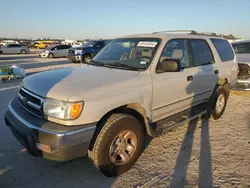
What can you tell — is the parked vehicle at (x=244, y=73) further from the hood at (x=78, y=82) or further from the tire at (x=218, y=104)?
the hood at (x=78, y=82)

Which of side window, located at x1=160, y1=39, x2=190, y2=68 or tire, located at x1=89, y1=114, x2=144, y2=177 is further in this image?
side window, located at x1=160, y1=39, x2=190, y2=68

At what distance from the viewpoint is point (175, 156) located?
12.2 feet

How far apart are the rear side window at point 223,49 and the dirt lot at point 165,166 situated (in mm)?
1801

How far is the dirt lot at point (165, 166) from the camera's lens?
302 centimetres

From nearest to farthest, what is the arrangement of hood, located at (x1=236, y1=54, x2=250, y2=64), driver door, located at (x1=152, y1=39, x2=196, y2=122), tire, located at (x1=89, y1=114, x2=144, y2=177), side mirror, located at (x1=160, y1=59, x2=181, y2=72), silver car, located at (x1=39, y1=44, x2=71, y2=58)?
tire, located at (x1=89, y1=114, x2=144, y2=177), side mirror, located at (x1=160, y1=59, x2=181, y2=72), driver door, located at (x1=152, y1=39, x2=196, y2=122), hood, located at (x1=236, y1=54, x2=250, y2=64), silver car, located at (x1=39, y1=44, x2=71, y2=58)

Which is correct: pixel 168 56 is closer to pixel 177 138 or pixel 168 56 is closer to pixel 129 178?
pixel 177 138

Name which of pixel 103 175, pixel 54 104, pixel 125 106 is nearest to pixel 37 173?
pixel 103 175

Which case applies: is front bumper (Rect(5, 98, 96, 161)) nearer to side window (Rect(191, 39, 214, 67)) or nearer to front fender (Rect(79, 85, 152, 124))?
front fender (Rect(79, 85, 152, 124))

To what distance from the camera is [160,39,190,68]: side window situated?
384cm

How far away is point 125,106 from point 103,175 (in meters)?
1.00

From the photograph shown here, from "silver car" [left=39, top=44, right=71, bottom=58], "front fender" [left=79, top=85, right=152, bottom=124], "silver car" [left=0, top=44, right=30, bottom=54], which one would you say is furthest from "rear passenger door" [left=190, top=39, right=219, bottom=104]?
"silver car" [left=0, top=44, right=30, bottom=54]

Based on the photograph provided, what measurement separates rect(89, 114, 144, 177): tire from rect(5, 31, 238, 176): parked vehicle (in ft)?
0.04

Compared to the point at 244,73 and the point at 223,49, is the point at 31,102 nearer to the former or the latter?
the point at 223,49

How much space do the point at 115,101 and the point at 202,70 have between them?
2.35 m
